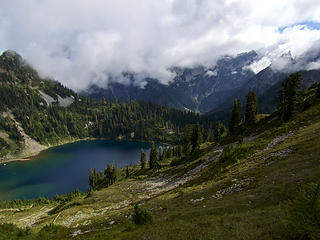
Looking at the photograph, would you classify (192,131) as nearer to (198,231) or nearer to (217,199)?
(217,199)

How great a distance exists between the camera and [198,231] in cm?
1473

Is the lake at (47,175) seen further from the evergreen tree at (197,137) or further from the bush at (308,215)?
the bush at (308,215)

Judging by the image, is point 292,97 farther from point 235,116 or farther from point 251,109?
point 235,116

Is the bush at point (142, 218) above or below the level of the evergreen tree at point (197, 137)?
below

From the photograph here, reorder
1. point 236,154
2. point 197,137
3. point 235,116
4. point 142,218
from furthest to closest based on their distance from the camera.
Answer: point 197,137 < point 235,116 < point 236,154 < point 142,218

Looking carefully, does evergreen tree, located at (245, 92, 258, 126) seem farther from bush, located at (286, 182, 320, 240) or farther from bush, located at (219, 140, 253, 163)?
bush, located at (286, 182, 320, 240)

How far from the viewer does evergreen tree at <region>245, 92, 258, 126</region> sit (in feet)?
226

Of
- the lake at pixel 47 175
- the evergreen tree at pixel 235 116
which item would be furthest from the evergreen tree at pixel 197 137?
the lake at pixel 47 175

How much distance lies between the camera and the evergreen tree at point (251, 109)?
68.8 m

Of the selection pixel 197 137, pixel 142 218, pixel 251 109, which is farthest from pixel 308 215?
pixel 197 137

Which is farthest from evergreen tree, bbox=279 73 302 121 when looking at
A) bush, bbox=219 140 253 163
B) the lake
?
the lake

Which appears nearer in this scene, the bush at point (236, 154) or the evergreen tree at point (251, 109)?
the bush at point (236, 154)

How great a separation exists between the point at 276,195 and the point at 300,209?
37.5ft

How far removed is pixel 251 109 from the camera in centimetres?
7012
